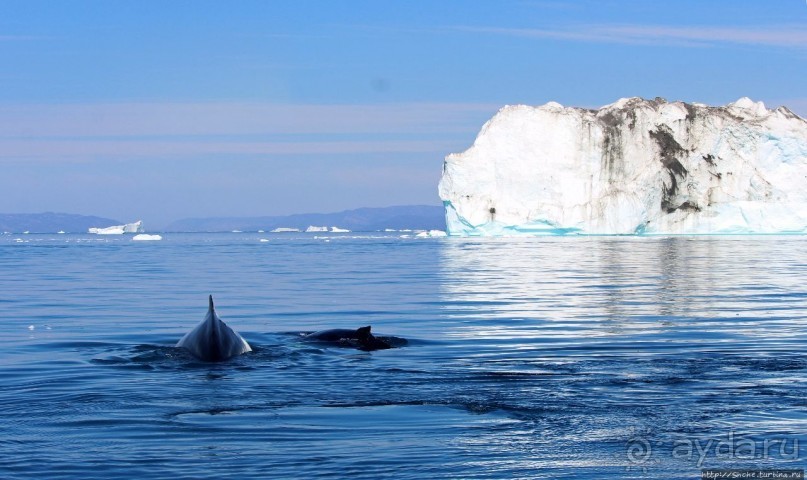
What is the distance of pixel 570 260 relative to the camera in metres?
46.9

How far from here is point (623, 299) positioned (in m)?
24.4

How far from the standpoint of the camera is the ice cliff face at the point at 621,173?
86250mm

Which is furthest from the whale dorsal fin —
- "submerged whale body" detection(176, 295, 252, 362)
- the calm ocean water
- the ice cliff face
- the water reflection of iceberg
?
the ice cliff face

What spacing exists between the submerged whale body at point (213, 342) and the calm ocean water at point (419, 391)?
277mm

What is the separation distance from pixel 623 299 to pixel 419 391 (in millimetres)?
14754

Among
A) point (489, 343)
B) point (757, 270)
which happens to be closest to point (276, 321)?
point (489, 343)

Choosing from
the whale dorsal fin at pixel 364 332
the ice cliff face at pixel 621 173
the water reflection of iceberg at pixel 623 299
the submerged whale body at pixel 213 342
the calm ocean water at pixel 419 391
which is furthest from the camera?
the ice cliff face at pixel 621 173

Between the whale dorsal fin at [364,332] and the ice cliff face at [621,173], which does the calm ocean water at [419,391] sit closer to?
the whale dorsal fin at [364,332]

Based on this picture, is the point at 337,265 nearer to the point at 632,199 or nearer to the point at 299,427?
the point at 299,427

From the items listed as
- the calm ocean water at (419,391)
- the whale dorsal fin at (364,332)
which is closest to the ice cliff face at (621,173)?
the calm ocean water at (419,391)

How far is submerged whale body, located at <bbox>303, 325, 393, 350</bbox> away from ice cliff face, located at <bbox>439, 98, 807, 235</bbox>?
73107 mm

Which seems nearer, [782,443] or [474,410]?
[782,443]

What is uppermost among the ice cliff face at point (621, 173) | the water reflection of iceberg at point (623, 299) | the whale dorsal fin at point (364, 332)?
the ice cliff face at point (621, 173)

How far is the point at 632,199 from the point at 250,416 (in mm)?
80433
